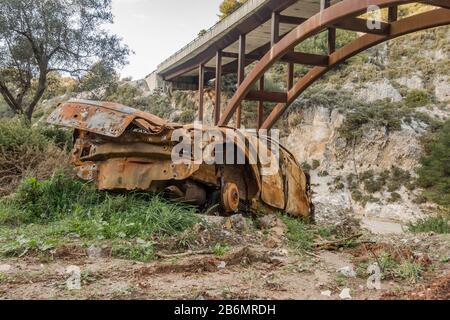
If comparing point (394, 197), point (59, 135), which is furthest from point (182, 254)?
point (394, 197)

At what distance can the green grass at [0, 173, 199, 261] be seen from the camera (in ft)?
13.1

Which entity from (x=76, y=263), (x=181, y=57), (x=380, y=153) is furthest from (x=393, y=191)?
(x=76, y=263)

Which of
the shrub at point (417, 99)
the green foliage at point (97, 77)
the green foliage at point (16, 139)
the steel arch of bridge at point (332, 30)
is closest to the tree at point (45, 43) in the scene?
the green foliage at point (97, 77)

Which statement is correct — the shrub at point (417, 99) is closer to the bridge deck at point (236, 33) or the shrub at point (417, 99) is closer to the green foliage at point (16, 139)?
the bridge deck at point (236, 33)

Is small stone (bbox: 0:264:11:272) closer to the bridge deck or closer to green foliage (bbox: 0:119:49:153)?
green foliage (bbox: 0:119:49:153)

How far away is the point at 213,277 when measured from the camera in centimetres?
339

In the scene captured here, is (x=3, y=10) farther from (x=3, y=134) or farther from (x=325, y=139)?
(x=325, y=139)

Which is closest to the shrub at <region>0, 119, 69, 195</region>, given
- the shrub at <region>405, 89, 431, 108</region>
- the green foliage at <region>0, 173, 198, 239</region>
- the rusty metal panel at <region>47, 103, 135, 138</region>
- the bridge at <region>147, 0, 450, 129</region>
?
the green foliage at <region>0, 173, 198, 239</region>

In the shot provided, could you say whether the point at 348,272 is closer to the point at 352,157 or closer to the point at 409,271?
the point at 409,271

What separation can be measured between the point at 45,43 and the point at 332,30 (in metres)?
10.6

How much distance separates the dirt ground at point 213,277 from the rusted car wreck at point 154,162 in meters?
1.44

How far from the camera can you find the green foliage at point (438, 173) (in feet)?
44.9
